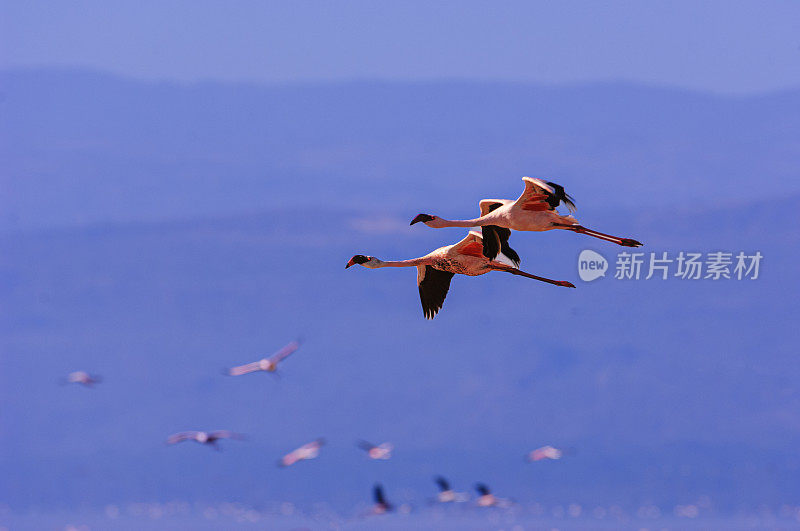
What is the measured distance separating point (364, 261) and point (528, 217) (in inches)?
70.9

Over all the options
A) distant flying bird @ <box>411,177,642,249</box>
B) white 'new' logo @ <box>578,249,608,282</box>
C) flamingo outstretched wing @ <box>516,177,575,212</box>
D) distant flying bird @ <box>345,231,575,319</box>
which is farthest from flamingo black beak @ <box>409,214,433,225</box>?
white 'new' logo @ <box>578,249,608,282</box>

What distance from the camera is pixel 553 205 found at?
36.2ft

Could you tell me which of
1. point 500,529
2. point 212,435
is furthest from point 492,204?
point 500,529

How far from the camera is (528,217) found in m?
11.2

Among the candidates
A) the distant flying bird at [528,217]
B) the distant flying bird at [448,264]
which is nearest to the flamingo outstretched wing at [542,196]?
the distant flying bird at [528,217]

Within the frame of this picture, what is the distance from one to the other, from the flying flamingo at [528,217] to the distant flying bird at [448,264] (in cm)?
20

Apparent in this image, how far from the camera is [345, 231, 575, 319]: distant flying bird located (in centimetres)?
1175

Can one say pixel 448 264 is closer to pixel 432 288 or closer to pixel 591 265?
pixel 432 288

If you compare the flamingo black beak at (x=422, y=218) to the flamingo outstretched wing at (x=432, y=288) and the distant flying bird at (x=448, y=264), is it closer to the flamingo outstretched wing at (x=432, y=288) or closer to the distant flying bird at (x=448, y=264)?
the distant flying bird at (x=448, y=264)

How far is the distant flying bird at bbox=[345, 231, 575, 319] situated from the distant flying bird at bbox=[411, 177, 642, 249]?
19 cm

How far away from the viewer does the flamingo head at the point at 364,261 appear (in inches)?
467

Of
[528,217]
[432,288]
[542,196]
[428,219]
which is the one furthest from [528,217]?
[432,288]

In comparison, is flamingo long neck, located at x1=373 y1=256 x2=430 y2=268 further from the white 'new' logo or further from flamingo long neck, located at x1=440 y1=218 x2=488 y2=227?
the white 'new' logo

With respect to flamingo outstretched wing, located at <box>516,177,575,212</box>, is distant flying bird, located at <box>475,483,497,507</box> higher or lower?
lower
